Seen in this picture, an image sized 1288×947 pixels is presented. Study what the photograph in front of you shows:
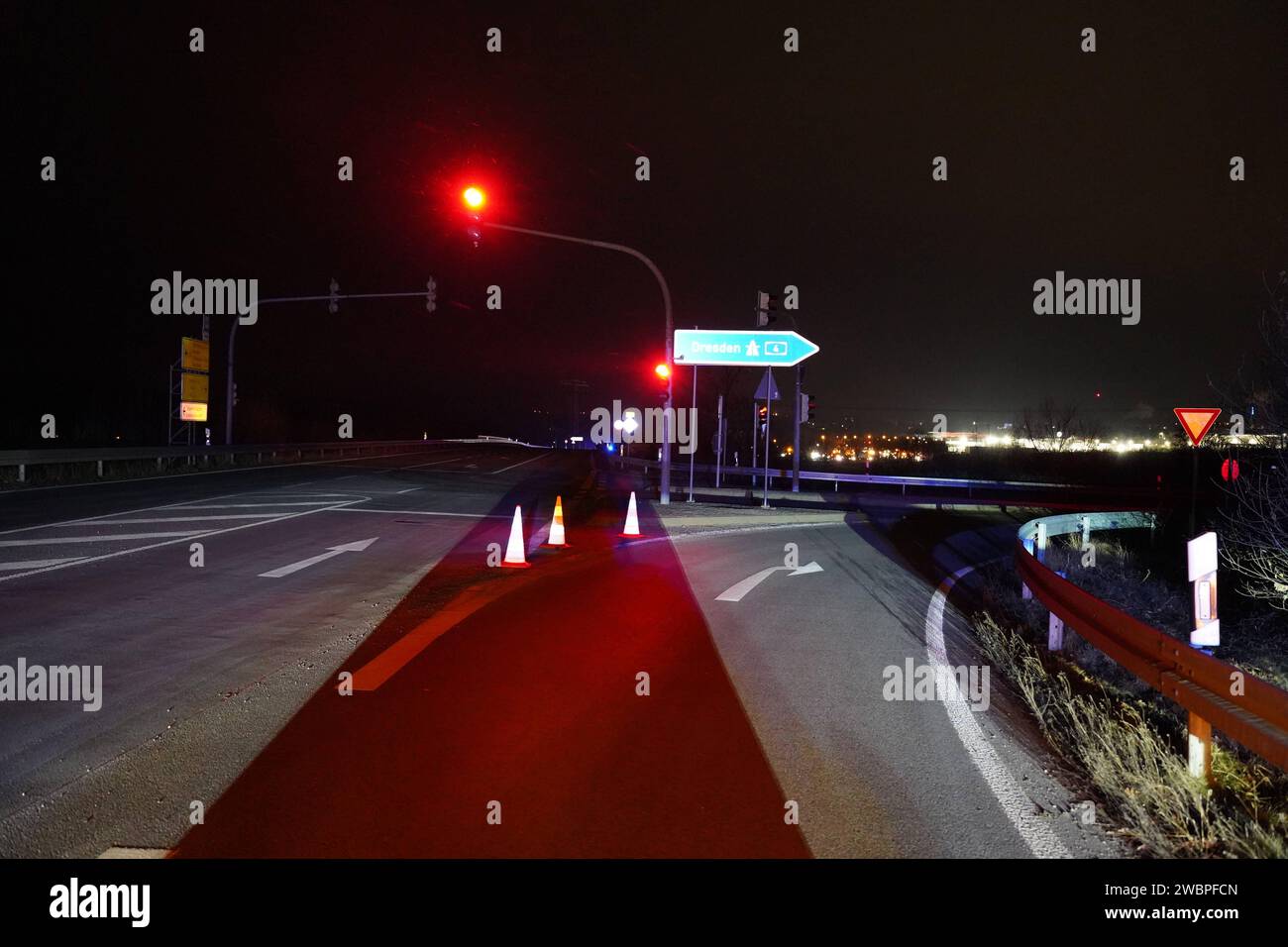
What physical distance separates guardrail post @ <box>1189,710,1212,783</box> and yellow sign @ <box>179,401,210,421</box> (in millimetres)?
39222

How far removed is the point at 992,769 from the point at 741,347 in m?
20.9

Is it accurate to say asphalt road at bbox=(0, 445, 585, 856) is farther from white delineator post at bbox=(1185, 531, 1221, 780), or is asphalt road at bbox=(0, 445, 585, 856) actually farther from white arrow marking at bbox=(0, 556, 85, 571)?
white delineator post at bbox=(1185, 531, 1221, 780)

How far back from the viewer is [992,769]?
5.34 metres

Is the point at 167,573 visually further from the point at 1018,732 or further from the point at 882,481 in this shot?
the point at 882,481

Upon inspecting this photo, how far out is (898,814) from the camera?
15.1ft

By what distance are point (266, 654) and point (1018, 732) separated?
6.00 m

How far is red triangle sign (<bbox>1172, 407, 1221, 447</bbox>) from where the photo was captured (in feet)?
45.4

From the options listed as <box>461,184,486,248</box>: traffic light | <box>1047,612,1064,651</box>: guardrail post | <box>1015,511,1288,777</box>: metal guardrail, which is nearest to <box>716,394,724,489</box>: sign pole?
<box>461,184,486,248</box>: traffic light

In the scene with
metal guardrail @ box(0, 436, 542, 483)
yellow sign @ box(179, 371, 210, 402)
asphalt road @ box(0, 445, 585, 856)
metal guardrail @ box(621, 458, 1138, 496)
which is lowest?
asphalt road @ box(0, 445, 585, 856)

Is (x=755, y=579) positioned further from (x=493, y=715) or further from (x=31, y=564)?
(x=31, y=564)

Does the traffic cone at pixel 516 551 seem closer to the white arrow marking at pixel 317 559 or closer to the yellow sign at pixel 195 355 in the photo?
the white arrow marking at pixel 317 559

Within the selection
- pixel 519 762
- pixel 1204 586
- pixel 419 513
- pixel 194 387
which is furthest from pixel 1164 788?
pixel 194 387

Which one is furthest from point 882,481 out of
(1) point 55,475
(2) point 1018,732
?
(2) point 1018,732
